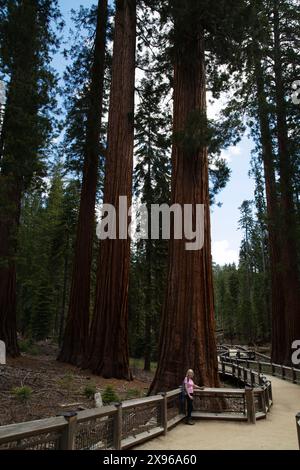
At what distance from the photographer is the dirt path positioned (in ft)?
19.9

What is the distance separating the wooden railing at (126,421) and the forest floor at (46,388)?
609mm

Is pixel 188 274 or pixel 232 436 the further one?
pixel 188 274

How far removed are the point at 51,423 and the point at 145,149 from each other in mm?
18228

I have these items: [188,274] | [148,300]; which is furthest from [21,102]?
[148,300]

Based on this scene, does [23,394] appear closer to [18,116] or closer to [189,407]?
[189,407]

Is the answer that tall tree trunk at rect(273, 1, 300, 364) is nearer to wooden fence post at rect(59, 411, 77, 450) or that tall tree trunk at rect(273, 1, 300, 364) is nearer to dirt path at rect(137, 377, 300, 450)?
dirt path at rect(137, 377, 300, 450)

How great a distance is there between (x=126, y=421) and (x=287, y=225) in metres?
14.4

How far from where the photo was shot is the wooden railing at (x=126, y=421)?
396 centimetres

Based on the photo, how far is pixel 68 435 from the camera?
430 centimetres

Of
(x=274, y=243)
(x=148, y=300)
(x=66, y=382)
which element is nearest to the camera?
(x=66, y=382)

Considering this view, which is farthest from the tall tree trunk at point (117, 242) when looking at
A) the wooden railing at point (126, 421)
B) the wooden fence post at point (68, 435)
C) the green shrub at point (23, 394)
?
the wooden fence post at point (68, 435)

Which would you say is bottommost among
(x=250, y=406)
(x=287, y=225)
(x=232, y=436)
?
(x=232, y=436)

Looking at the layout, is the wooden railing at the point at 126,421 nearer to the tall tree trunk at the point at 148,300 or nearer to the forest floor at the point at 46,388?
the forest floor at the point at 46,388

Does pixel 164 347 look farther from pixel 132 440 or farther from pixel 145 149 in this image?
pixel 145 149
